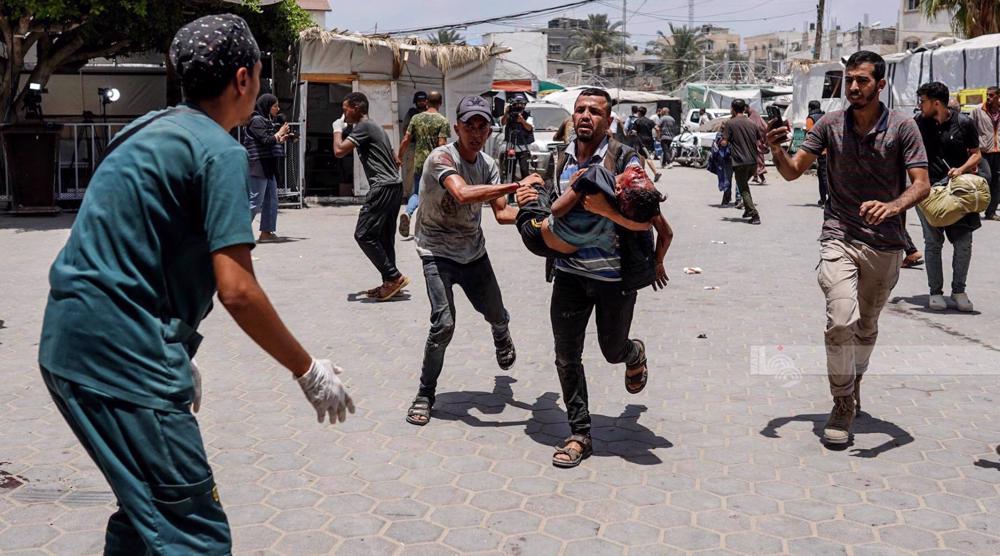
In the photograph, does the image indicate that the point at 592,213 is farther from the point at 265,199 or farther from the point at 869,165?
the point at 265,199

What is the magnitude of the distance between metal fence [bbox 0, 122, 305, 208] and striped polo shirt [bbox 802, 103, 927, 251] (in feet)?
44.0

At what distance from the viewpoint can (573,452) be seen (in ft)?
16.4

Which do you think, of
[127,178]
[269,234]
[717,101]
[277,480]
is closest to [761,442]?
[277,480]

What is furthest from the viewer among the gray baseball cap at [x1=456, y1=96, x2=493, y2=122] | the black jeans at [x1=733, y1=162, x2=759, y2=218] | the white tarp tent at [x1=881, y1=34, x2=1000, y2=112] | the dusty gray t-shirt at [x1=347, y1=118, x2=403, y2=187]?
the white tarp tent at [x1=881, y1=34, x2=1000, y2=112]

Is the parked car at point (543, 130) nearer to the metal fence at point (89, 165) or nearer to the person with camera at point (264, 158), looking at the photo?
the metal fence at point (89, 165)

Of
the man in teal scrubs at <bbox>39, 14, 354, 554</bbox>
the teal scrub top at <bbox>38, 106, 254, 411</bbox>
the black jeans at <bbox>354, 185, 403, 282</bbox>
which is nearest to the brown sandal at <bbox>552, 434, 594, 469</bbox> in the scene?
the man in teal scrubs at <bbox>39, 14, 354, 554</bbox>

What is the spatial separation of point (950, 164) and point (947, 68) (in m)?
15.0

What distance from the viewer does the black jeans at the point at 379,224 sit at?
920cm

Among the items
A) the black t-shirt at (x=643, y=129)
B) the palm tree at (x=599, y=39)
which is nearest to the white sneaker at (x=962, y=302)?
the black t-shirt at (x=643, y=129)

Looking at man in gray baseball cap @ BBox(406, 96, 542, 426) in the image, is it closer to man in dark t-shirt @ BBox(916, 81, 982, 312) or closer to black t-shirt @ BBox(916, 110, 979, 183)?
man in dark t-shirt @ BBox(916, 81, 982, 312)

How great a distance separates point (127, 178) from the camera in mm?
2363

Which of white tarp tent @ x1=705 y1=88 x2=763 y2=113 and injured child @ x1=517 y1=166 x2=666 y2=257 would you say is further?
white tarp tent @ x1=705 y1=88 x2=763 y2=113

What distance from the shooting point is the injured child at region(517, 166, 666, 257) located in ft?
15.0

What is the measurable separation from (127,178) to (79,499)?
262 centimetres
